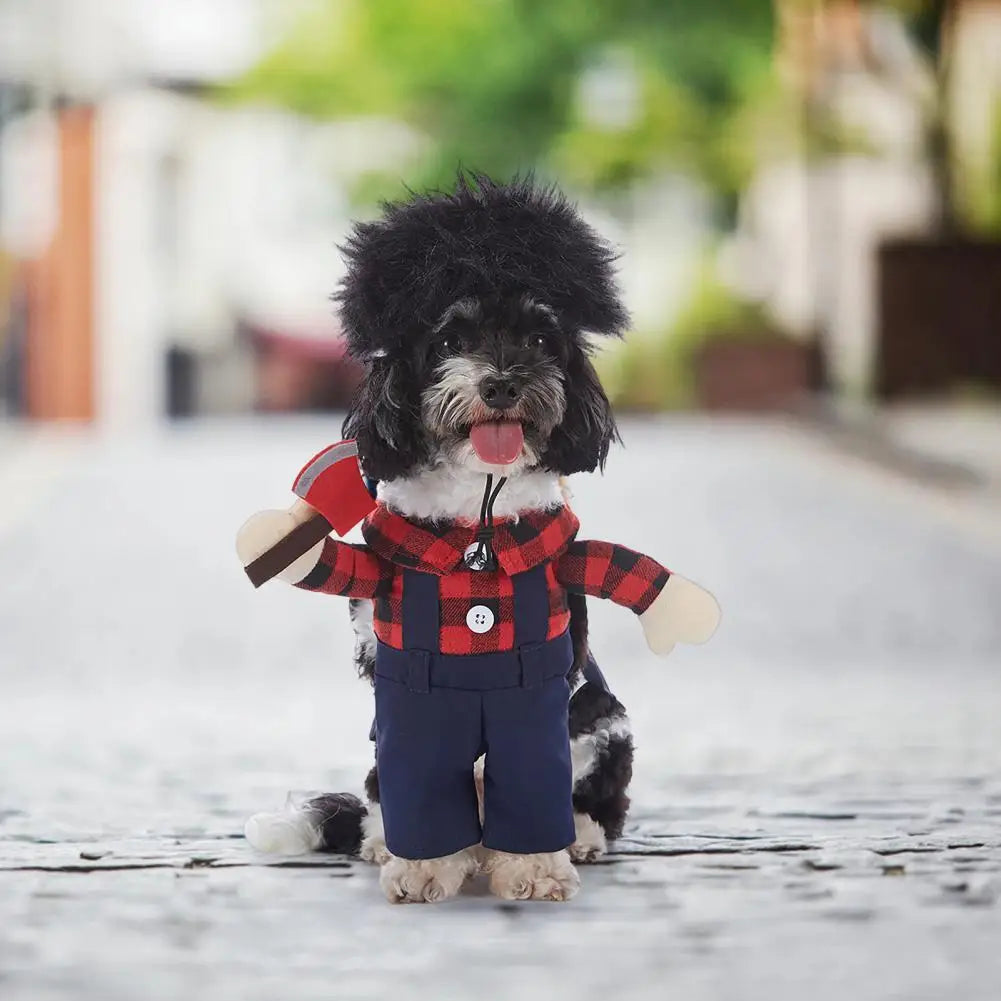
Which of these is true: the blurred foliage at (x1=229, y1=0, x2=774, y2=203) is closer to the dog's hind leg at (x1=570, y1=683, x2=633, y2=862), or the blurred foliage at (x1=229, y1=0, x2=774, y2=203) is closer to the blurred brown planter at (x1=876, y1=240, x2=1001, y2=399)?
the blurred brown planter at (x1=876, y1=240, x2=1001, y2=399)

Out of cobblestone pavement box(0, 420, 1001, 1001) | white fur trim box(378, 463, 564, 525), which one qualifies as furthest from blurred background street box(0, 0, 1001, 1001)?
white fur trim box(378, 463, 564, 525)

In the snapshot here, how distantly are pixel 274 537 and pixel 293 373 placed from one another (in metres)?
17.0

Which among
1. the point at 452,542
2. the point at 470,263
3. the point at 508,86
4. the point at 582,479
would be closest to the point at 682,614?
the point at 452,542

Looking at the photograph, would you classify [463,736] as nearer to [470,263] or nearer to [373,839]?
[373,839]

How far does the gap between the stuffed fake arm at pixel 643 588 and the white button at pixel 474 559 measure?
0.40 feet

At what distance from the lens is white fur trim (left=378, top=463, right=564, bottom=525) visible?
2164mm

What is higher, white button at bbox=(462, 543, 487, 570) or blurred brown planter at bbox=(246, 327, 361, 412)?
blurred brown planter at bbox=(246, 327, 361, 412)

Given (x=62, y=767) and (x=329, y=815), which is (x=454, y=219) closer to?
(x=329, y=815)

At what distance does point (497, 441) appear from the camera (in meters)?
2.06

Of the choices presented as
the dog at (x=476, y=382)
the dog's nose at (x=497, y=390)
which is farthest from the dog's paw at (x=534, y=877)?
the dog's nose at (x=497, y=390)

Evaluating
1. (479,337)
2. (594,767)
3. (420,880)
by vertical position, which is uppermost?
(479,337)

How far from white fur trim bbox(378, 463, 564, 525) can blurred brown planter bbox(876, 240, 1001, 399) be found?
1078 centimetres

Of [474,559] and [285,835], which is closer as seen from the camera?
[474,559]

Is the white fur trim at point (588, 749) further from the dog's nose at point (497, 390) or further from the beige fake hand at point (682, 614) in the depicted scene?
the dog's nose at point (497, 390)
